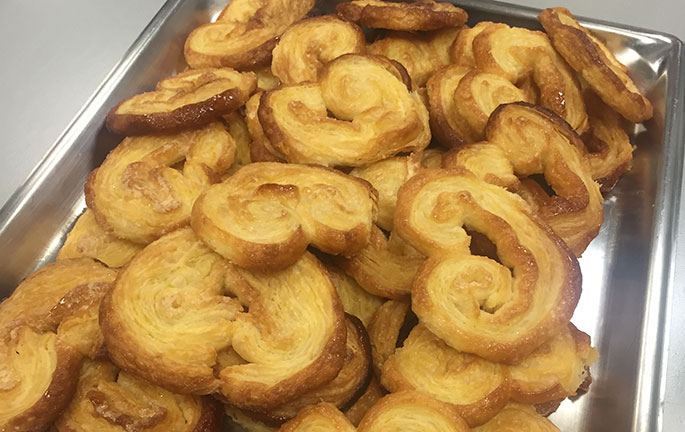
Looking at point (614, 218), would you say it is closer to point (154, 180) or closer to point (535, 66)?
point (535, 66)

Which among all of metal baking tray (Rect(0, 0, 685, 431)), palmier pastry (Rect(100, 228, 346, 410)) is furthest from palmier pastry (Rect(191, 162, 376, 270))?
metal baking tray (Rect(0, 0, 685, 431))

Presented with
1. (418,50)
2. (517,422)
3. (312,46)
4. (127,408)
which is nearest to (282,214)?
(127,408)

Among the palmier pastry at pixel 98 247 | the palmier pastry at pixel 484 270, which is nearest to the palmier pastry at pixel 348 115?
the palmier pastry at pixel 484 270

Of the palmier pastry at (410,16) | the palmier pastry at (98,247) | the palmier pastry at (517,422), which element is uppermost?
the palmier pastry at (410,16)

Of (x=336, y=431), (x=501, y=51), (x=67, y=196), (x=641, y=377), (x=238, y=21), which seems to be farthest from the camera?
(x=238, y=21)

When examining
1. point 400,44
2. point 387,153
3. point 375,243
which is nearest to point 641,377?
point 375,243

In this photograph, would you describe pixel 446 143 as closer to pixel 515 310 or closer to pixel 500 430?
pixel 515 310

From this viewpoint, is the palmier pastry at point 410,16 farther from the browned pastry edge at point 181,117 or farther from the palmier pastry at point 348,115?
the browned pastry edge at point 181,117
